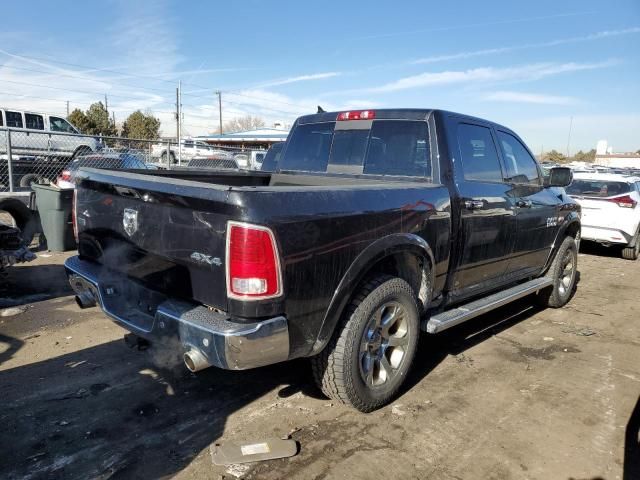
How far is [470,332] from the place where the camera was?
514 cm

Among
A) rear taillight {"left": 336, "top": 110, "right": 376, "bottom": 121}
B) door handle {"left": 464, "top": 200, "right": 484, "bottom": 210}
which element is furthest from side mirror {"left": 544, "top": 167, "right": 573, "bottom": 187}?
rear taillight {"left": 336, "top": 110, "right": 376, "bottom": 121}

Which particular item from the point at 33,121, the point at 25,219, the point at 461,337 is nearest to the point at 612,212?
the point at 461,337

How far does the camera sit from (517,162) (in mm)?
4930

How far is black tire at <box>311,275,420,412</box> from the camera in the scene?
3.04m

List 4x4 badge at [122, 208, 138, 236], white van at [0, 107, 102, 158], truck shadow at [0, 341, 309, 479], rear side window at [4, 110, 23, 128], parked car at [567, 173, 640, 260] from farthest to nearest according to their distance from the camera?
rear side window at [4, 110, 23, 128] < white van at [0, 107, 102, 158] < parked car at [567, 173, 640, 260] < 4x4 badge at [122, 208, 138, 236] < truck shadow at [0, 341, 309, 479]

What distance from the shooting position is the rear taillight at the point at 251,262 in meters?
2.42

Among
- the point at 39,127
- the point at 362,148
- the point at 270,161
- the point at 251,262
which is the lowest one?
the point at 251,262

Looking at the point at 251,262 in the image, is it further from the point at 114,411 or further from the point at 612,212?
the point at 612,212

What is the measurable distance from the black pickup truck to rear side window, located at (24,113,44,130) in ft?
62.8

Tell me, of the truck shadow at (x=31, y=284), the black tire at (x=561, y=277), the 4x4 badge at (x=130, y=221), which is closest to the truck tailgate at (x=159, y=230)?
the 4x4 badge at (x=130, y=221)

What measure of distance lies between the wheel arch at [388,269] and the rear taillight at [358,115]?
141 centimetres

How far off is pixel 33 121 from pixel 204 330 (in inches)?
846

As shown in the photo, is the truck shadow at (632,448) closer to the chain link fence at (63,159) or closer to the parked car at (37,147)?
the chain link fence at (63,159)

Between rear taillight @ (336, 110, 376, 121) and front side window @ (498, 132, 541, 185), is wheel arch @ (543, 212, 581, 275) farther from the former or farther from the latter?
rear taillight @ (336, 110, 376, 121)
